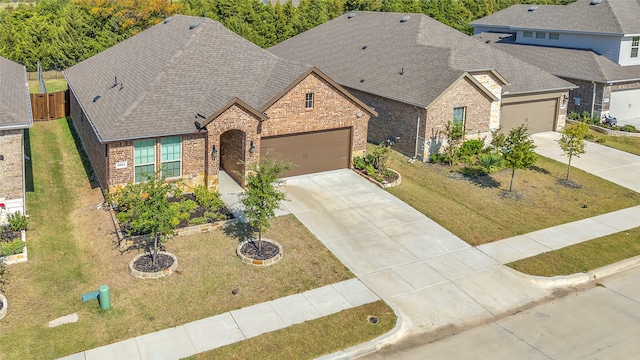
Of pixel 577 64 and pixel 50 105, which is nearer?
pixel 50 105

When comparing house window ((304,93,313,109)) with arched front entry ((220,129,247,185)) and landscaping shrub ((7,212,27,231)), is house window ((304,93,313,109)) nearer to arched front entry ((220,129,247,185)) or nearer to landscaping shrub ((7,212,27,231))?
arched front entry ((220,129,247,185))

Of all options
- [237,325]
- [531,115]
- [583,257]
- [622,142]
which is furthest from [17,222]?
[622,142]

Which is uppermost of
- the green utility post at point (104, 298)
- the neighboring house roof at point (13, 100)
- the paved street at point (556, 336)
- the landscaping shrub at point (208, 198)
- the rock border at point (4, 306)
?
the neighboring house roof at point (13, 100)

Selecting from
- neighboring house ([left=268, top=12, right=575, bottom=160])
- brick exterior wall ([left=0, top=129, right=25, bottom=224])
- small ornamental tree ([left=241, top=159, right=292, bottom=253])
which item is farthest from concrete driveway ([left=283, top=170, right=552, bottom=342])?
brick exterior wall ([left=0, top=129, right=25, bottom=224])

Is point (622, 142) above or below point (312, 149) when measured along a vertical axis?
below

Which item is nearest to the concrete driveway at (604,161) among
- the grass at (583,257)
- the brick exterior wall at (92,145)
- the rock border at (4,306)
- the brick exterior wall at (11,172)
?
the grass at (583,257)

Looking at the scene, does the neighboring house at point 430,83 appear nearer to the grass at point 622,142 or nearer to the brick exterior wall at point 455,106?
the brick exterior wall at point 455,106

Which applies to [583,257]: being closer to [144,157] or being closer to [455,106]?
[455,106]
